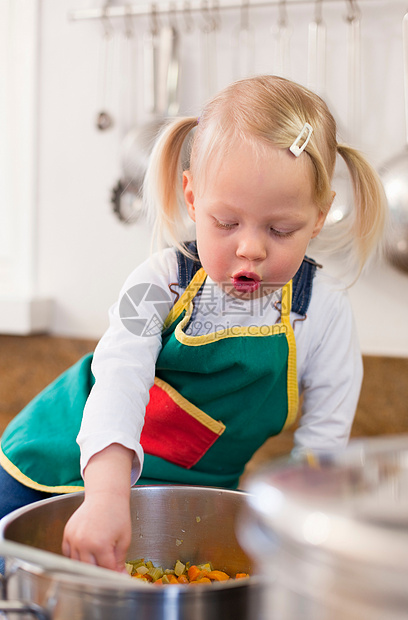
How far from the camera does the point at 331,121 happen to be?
2.22 feet

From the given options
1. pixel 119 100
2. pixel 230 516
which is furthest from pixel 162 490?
pixel 119 100

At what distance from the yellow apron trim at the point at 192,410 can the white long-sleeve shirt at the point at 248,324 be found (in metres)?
0.06

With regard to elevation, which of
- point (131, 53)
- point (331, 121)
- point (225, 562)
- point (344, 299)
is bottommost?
point (225, 562)

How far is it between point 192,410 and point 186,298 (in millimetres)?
125

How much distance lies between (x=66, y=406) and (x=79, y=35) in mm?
856

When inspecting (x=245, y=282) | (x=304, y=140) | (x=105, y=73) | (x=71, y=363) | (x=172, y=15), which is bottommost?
(x=71, y=363)

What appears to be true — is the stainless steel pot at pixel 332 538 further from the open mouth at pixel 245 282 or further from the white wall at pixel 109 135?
the white wall at pixel 109 135

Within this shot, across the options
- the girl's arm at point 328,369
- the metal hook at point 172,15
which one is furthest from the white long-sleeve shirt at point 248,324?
the metal hook at point 172,15

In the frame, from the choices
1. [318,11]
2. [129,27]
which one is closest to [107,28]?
[129,27]

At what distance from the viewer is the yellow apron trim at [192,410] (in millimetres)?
734

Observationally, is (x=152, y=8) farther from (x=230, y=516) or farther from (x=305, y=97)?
(x=230, y=516)

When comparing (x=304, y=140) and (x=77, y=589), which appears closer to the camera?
(x=77, y=589)

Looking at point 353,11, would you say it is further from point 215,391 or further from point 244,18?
point 215,391

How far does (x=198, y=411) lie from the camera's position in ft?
2.42
